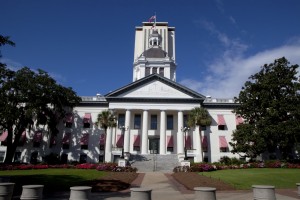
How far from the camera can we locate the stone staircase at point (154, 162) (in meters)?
36.5

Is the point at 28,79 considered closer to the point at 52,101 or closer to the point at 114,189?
the point at 52,101

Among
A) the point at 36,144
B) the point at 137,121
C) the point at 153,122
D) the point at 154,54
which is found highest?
the point at 154,54

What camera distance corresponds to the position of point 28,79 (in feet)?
132

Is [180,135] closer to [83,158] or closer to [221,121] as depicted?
[221,121]

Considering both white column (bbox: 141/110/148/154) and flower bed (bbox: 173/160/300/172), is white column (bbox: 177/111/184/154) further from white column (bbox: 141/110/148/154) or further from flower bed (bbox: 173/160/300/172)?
flower bed (bbox: 173/160/300/172)

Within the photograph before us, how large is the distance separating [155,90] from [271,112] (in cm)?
1962

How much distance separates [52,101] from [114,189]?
2844 centimetres

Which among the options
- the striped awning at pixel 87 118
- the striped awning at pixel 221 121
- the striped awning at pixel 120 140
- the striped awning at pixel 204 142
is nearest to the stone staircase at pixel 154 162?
the striped awning at pixel 120 140

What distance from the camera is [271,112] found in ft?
123

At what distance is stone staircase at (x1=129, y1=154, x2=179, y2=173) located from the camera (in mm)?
36541

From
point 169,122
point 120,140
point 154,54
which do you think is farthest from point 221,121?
point 154,54

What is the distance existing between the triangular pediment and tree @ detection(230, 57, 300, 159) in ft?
31.2

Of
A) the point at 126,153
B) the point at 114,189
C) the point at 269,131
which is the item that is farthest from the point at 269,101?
the point at 114,189

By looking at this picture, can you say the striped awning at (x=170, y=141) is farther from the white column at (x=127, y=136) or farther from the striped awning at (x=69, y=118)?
the striped awning at (x=69, y=118)
